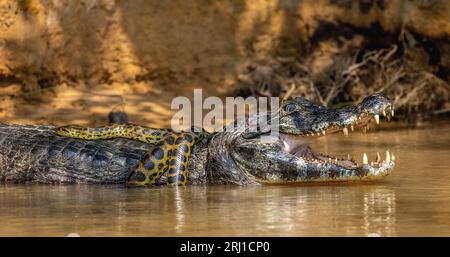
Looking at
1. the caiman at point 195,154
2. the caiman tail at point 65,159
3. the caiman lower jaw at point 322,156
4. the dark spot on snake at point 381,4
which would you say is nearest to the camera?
the caiman lower jaw at point 322,156

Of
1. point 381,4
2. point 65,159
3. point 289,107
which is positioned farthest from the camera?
point 381,4

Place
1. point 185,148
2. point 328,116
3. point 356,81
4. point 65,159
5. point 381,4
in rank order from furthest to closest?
1. point 381,4
2. point 356,81
3. point 65,159
4. point 185,148
5. point 328,116

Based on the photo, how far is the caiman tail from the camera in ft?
27.7

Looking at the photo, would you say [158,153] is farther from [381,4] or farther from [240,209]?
[381,4]

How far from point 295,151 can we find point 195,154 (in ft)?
2.76

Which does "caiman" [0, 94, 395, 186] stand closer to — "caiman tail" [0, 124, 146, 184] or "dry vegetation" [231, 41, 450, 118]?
"caiman tail" [0, 124, 146, 184]

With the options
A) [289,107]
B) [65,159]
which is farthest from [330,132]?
[65,159]

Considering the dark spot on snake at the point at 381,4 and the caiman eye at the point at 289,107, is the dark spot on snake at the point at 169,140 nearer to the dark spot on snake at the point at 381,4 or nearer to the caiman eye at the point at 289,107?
the caiman eye at the point at 289,107

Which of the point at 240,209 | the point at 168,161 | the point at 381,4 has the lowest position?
the point at 240,209

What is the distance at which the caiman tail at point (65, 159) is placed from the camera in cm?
845

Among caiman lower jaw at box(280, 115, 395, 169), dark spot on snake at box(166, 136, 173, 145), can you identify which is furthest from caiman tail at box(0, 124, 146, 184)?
caiman lower jaw at box(280, 115, 395, 169)

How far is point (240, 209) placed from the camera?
261 inches

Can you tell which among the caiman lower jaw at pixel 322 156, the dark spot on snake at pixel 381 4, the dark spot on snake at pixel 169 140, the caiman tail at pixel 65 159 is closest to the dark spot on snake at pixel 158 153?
the dark spot on snake at pixel 169 140
